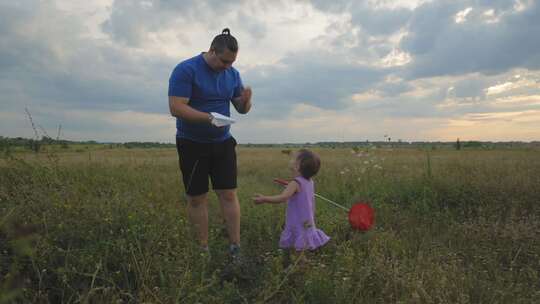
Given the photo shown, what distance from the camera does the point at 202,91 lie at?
343 centimetres

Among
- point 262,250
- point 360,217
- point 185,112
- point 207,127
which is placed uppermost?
point 185,112

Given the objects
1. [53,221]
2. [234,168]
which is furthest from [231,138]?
[53,221]

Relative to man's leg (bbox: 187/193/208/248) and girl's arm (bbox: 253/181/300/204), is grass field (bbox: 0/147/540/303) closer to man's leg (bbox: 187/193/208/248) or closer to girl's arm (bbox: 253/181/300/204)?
man's leg (bbox: 187/193/208/248)

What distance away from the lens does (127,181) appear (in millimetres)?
6395

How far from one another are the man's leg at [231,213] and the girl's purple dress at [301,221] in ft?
1.56

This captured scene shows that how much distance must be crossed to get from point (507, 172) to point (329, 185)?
356cm

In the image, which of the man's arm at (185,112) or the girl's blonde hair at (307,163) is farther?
the girl's blonde hair at (307,163)

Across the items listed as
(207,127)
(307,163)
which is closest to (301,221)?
(307,163)

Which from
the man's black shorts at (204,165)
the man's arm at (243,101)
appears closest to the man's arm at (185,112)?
the man's black shorts at (204,165)

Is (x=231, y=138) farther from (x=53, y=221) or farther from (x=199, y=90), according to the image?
(x=53, y=221)

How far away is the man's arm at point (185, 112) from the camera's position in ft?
10.4

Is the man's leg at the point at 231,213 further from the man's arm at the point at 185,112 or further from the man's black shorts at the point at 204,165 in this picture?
the man's arm at the point at 185,112

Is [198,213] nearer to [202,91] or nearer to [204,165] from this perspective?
[204,165]

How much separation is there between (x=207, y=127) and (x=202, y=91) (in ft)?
1.10
